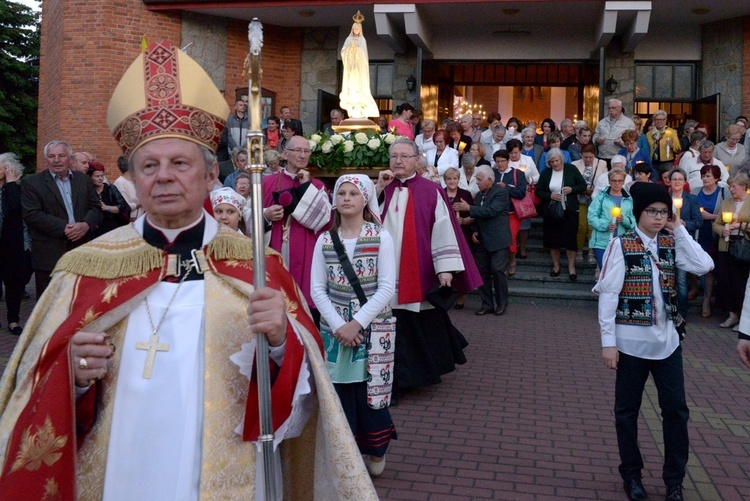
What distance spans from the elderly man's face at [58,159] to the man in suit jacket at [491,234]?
204 inches

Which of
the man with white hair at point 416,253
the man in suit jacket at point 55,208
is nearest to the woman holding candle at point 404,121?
the man in suit jacket at point 55,208

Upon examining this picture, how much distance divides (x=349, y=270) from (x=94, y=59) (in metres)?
14.3

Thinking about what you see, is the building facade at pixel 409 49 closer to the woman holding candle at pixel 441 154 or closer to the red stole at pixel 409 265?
the woman holding candle at pixel 441 154

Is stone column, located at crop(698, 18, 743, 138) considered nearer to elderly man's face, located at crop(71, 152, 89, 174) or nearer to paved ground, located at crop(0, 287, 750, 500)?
paved ground, located at crop(0, 287, 750, 500)

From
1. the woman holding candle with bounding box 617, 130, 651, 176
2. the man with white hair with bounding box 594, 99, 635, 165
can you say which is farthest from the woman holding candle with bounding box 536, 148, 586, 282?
the man with white hair with bounding box 594, 99, 635, 165

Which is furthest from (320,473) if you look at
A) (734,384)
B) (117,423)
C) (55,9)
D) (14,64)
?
(14,64)

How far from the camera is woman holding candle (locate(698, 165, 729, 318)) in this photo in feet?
36.8

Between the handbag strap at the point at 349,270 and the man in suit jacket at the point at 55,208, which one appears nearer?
the handbag strap at the point at 349,270

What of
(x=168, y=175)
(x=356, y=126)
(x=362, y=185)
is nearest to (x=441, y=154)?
(x=356, y=126)

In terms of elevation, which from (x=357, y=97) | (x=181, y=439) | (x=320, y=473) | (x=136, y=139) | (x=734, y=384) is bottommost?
(x=734, y=384)

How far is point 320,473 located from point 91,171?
9045 millimetres

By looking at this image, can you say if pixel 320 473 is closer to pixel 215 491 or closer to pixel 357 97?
pixel 215 491

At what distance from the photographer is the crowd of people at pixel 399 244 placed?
2.51m

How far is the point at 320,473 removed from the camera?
275cm
